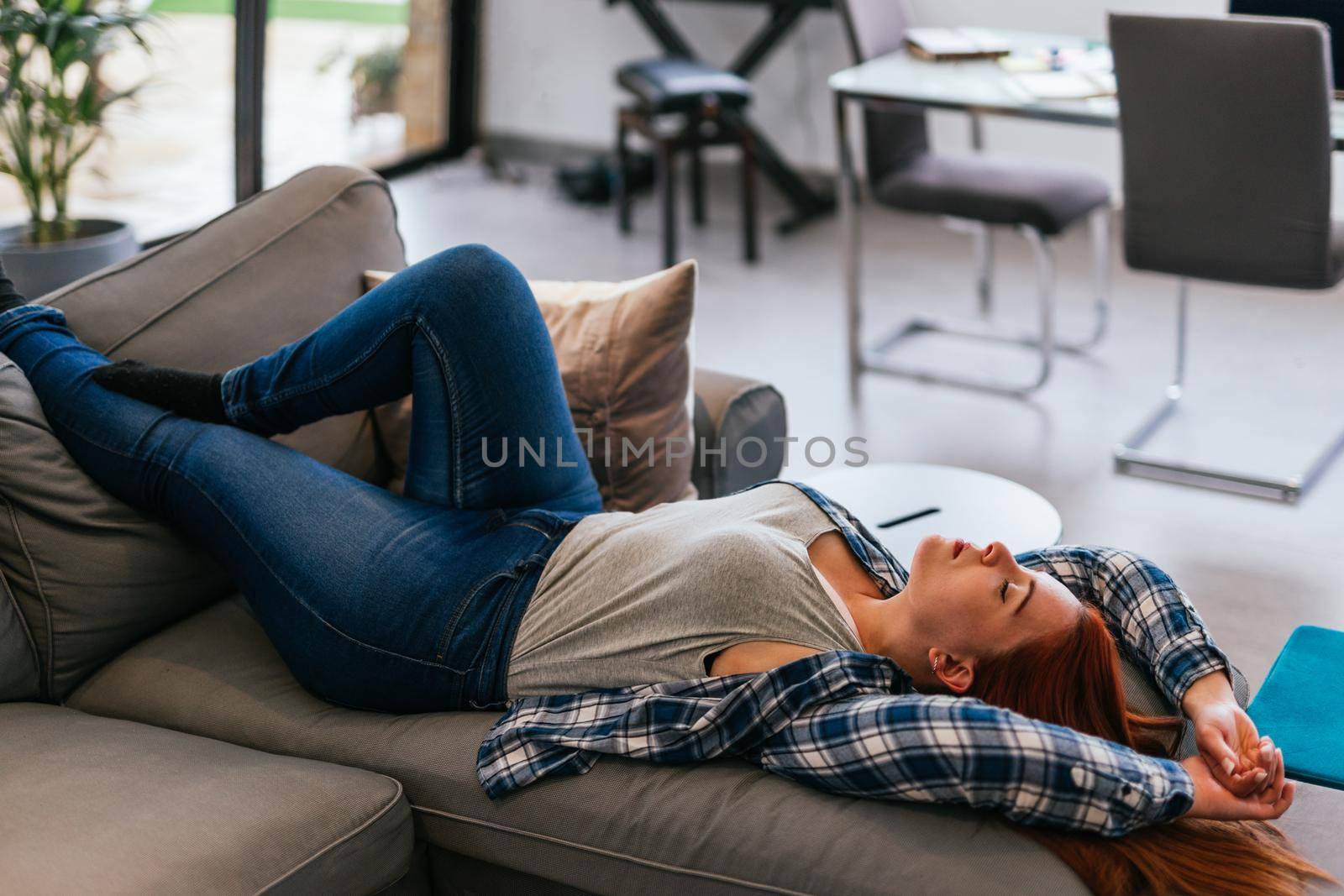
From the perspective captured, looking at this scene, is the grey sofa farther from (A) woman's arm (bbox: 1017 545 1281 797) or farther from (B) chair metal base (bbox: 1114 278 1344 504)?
(B) chair metal base (bbox: 1114 278 1344 504)

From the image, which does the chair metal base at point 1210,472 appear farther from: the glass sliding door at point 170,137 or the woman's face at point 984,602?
the glass sliding door at point 170,137

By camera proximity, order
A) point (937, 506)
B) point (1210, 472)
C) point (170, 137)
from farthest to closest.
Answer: point (170, 137) → point (1210, 472) → point (937, 506)

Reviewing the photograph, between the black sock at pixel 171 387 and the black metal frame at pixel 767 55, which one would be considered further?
the black metal frame at pixel 767 55

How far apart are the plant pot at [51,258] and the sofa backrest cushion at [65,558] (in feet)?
4.32

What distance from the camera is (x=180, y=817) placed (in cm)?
142

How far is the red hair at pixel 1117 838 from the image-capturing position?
4.39ft

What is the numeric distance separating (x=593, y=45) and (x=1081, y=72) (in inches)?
102

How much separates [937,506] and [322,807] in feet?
3.51

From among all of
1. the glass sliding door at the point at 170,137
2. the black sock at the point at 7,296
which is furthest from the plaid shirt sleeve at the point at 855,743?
the glass sliding door at the point at 170,137

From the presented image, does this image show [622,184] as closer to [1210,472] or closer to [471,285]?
[1210,472]

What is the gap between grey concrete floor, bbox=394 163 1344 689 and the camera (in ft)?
8.89

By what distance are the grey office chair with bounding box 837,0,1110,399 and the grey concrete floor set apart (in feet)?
0.25

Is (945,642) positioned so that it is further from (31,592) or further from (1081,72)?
(1081,72)

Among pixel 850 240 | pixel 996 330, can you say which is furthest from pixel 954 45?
pixel 996 330
